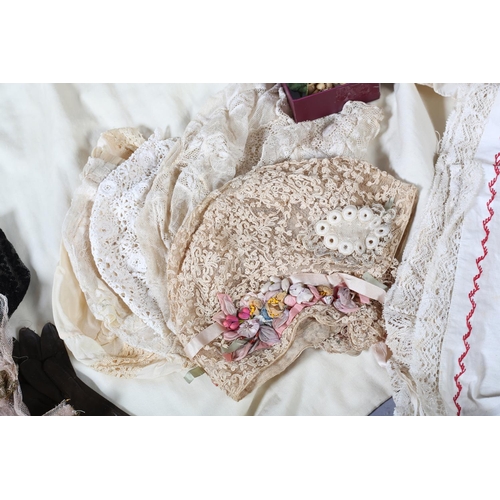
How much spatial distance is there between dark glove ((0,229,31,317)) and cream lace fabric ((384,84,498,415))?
0.71 metres

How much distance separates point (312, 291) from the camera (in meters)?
0.90

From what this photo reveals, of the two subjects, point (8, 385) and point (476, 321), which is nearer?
point (476, 321)

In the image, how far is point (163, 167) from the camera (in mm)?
985

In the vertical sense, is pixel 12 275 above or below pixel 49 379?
above

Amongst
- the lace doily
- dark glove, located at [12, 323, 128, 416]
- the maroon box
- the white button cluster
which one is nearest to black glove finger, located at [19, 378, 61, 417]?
dark glove, located at [12, 323, 128, 416]

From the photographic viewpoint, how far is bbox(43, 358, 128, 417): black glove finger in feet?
3.24

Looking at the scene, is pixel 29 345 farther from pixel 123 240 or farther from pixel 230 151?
pixel 230 151

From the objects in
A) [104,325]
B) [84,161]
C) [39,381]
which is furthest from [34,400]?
[84,161]

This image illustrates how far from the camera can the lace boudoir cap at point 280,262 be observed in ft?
2.84

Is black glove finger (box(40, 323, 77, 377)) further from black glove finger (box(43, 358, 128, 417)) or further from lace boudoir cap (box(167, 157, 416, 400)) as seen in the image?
lace boudoir cap (box(167, 157, 416, 400))

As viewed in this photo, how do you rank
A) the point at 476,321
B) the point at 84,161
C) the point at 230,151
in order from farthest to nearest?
the point at 84,161 → the point at 230,151 → the point at 476,321

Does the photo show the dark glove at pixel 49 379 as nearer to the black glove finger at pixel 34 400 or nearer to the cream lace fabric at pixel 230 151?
the black glove finger at pixel 34 400

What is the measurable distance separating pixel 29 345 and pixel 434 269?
782 mm

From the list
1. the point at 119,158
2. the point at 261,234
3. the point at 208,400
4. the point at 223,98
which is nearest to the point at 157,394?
the point at 208,400
